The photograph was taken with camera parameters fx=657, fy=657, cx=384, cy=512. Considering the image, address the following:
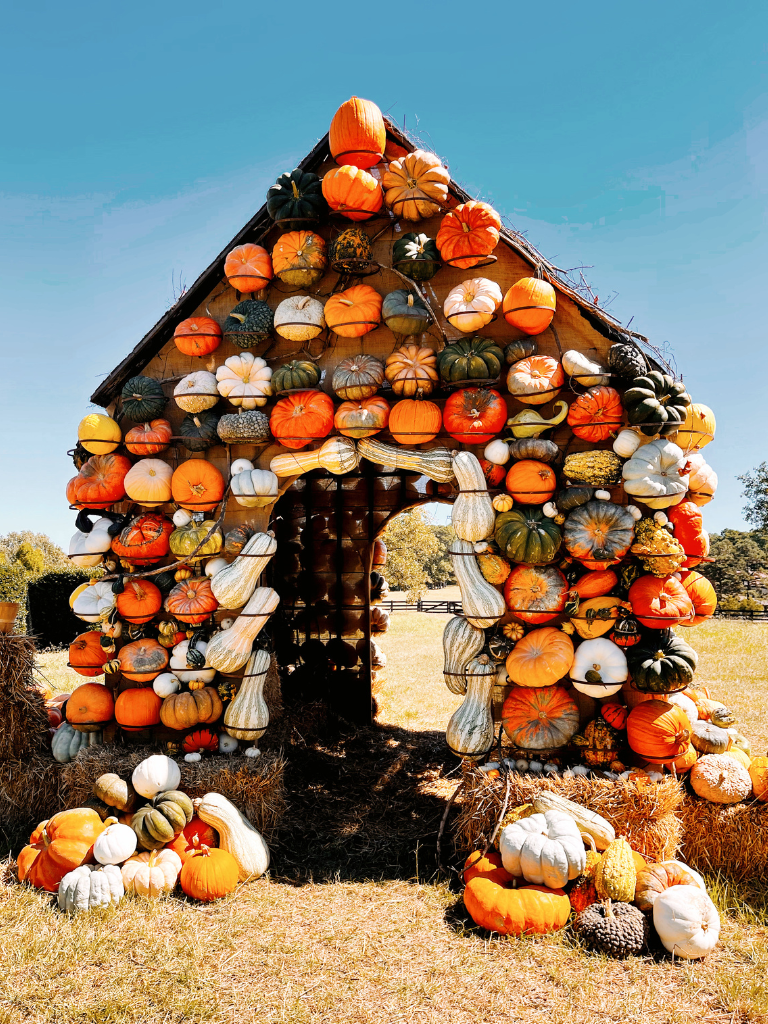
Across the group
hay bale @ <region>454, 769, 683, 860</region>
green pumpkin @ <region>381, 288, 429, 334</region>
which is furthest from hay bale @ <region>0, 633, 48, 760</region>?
green pumpkin @ <region>381, 288, 429, 334</region>

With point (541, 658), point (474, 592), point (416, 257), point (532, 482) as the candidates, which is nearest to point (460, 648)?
point (474, 592)

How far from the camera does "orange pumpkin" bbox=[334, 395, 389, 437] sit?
18.0ft

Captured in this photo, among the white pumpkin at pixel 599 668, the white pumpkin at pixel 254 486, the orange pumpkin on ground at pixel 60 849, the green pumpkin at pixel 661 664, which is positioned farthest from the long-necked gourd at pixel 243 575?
the green pumpkin at pixel 661 664

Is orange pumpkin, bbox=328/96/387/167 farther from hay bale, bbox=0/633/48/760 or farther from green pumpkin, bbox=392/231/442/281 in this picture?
hay bale, bbox=0/633/48/760

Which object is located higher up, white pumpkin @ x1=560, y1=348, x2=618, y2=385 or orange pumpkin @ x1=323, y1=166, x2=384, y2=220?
orange pumpkin @ x1=323, y1=166, x2=384, y2=220

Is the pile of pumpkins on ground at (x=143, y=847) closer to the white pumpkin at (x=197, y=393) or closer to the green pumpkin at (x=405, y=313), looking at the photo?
the white pumpkin at (x=197, y=393)

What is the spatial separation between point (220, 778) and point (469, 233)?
4879mm

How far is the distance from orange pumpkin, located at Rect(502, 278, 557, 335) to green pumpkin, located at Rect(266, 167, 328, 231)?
1909 mm

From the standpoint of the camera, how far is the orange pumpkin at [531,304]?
5.15 metres

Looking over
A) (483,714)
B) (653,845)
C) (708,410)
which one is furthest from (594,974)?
(708,410)

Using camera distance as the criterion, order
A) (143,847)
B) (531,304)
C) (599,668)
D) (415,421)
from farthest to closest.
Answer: (415,421) < (531,304) < (599,668) < (143,847)

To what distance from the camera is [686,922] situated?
3.90m

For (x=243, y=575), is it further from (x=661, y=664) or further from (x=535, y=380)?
(x=661, y=664)

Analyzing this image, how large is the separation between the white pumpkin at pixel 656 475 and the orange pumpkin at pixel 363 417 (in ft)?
6.52
